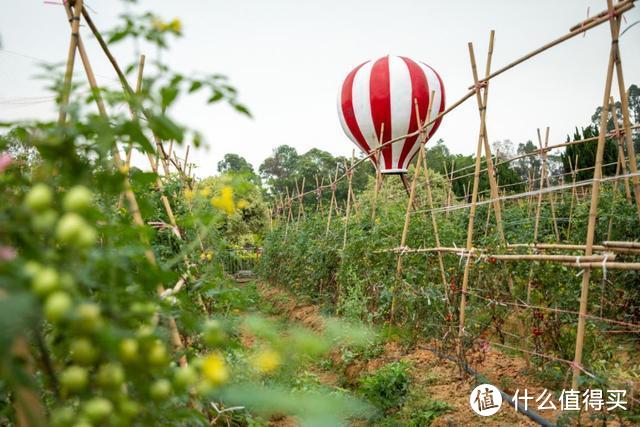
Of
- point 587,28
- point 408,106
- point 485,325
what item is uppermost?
point 408,106

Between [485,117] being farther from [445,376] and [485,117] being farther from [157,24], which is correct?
[157,24]

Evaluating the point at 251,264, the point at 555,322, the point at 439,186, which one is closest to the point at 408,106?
the point at 555,322

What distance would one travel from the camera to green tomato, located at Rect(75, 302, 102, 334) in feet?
1.54

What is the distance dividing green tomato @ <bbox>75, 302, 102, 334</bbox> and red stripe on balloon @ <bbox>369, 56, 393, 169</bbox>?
863cm

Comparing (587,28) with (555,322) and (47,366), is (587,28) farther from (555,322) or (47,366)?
(47,366)

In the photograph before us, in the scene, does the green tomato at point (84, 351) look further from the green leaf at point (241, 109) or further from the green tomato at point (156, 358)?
the green leaf at point (241, 109)

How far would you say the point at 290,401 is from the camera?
0.66 m

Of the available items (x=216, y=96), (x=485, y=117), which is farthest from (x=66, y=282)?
(x=485, y=117)

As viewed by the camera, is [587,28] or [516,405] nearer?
[587,28]

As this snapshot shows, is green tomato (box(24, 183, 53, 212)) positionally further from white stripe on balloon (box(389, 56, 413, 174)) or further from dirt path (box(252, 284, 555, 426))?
white stripe on balloon (box(389, 56, 413, 174))

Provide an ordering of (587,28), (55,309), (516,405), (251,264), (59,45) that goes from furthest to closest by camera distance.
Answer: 1. (251,264)
2. (516,405)
3. (587,28)
4. (59,45)
5. (55,309)

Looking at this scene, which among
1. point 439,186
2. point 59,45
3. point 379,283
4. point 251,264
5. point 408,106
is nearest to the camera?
point 59,45

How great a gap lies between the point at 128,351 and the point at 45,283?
12 cm

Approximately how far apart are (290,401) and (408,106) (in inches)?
336
